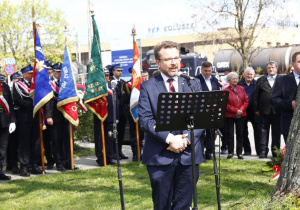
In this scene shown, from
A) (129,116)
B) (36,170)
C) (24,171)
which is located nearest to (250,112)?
(129,116)

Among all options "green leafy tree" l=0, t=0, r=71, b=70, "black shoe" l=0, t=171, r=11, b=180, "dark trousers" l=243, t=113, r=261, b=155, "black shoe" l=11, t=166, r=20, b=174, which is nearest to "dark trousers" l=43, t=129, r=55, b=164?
"black shoe" l=11, t=166, r=20, b=174

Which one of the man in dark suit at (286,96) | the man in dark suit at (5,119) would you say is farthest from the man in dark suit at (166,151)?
the man in dark suit at (5,119)

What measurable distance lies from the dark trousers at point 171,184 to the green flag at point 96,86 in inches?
259

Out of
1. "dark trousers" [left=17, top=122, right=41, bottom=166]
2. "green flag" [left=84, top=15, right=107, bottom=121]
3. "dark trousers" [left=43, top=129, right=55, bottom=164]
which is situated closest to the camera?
"dark trousers" [left=17, top=122, right=41, bottom=166]

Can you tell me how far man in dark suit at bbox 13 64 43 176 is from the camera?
33.5 feet

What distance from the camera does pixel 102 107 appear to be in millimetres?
11250

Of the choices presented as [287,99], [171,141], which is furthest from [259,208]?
[287,99]

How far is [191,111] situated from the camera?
13.9ft

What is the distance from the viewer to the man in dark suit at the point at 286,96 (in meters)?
8.49

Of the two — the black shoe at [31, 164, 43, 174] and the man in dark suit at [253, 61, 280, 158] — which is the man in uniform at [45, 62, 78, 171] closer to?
the black shoe at [31, 164, 43, 174]

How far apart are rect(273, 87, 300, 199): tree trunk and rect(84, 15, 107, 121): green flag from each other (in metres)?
6.12

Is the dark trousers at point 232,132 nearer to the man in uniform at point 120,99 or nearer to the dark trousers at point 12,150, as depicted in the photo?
the man in uniform at point 120,99

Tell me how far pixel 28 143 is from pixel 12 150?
0.63 meters

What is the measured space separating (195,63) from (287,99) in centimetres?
2683
